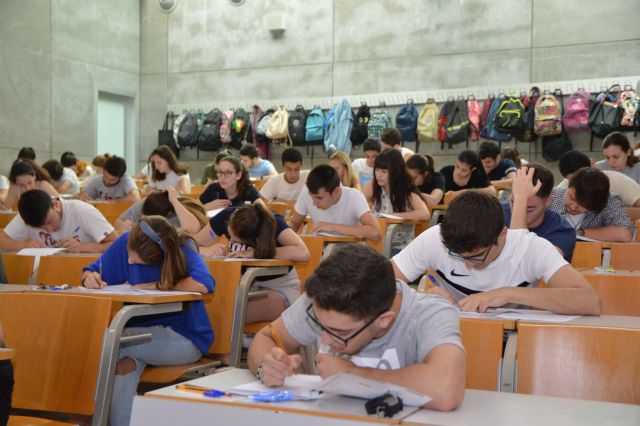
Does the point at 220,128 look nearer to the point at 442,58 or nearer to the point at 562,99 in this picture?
the point at 442,58

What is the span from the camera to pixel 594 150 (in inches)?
379

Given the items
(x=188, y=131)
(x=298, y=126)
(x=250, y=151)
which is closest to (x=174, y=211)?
(x=250, y=151)

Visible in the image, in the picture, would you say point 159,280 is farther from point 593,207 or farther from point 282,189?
point 282,189

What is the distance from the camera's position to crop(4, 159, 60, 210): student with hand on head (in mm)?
7270

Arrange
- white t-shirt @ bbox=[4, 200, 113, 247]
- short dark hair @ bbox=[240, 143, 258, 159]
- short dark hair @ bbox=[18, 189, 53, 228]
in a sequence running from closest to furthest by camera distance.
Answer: short dark hair @ bbox=[18, 189, 53, 228] → white t-shirt @ bbox=[4, 200, 113, 247] → short dark hair @ bbox=[240, 143, 258, 159]

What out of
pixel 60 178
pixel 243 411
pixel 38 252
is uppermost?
pixel 60 178

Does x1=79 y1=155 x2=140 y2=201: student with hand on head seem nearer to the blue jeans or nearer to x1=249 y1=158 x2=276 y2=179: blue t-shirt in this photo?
x1=249 y1=158 x2=276 y2=179: blue t-shirt

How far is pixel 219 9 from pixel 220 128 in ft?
6.28

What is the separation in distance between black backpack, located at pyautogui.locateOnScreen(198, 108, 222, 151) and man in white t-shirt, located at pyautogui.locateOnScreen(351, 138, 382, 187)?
3.25m

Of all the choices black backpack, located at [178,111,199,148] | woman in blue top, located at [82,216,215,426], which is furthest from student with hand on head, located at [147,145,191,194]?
woman in blue top, located at [82,216,215,426]

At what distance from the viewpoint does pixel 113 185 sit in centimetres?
802

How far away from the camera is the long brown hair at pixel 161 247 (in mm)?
3465

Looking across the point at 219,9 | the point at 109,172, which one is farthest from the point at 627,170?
the point at 219,9

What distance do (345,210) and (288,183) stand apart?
7.14ft
